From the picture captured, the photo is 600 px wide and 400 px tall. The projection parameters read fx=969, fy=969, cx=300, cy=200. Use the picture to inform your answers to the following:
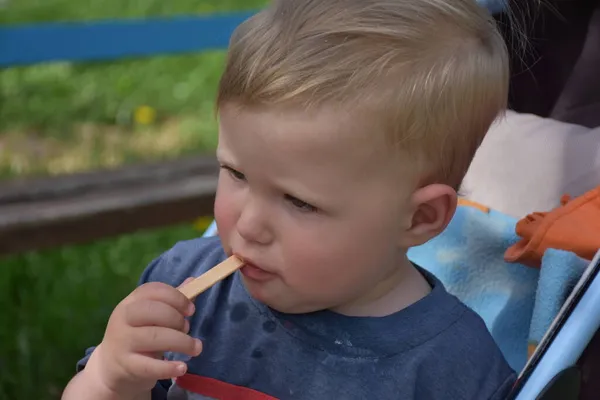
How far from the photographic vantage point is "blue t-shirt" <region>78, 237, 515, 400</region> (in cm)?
139

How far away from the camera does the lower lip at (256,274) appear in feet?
4.34

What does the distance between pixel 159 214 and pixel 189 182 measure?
22cm

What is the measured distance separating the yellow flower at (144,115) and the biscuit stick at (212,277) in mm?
3175

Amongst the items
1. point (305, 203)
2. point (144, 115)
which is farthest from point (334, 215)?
point (144, 115)

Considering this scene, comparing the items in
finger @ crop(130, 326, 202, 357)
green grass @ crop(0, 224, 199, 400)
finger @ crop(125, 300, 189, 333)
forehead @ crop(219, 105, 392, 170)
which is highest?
forehead @ crop(219, 105, 392, 170)

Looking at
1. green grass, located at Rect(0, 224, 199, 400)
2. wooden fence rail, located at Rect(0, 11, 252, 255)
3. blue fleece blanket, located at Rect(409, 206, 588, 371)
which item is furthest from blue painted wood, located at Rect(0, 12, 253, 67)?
blue fleece blanket, located at Rect(409, 206, 588, 371)

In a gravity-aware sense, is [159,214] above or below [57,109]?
above

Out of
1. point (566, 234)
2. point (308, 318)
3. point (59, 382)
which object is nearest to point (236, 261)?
point (308, 318)

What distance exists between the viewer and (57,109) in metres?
4.46

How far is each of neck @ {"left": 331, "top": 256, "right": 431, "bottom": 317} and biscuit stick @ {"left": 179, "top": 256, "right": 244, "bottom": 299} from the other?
0.62 feet

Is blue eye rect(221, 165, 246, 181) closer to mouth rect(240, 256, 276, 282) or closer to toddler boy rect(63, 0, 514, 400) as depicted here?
toddler boy rect(63, 0, 514, 400)

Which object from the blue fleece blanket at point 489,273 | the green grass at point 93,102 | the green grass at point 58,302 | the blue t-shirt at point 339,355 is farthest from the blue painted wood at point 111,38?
the blue t-shirt at point 339,355

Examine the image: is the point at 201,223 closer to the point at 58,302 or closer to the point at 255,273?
the point at 58,302

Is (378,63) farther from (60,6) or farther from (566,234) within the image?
(60,6)
